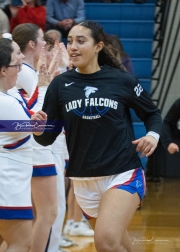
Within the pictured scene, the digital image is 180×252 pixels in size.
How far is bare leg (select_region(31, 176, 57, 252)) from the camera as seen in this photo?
3975 millimetres

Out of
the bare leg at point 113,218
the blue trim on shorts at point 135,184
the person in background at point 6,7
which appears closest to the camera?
the bare leg at point 113,218

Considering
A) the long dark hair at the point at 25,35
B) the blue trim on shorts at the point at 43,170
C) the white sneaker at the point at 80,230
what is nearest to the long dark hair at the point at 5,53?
the long dark hair at the point at 25,35

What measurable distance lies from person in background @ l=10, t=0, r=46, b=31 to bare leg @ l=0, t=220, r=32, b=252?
3947 millimetres

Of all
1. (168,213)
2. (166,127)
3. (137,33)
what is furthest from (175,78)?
(166,127)

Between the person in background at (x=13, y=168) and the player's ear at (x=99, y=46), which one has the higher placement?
the player's ear at (x=99, y=46)

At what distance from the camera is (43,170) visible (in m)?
3.96

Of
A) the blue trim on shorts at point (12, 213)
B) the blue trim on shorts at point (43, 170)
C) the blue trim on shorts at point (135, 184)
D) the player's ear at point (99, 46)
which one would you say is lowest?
the blue trim on shorts at point (43, 170)

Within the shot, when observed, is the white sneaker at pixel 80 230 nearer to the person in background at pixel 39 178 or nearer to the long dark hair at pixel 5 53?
the person in background at pixel 39 178

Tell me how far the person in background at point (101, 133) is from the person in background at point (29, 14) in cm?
364

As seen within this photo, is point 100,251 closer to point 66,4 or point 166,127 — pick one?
point 166,127

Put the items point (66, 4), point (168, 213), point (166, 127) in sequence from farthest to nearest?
point (66, 4), point (168, 213), point (166, 127)

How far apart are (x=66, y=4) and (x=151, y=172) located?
238 centimetres

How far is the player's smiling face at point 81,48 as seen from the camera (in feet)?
10.8

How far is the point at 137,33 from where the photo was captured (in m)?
7.89
